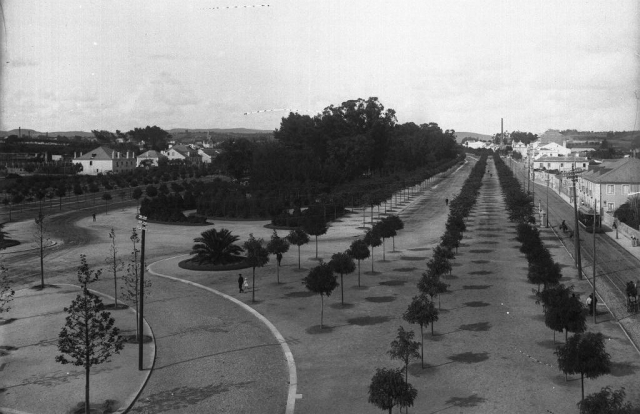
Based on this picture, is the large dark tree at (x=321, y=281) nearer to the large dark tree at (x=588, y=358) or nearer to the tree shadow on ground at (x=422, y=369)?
the tree shadow on ground at (x=422, y=369)

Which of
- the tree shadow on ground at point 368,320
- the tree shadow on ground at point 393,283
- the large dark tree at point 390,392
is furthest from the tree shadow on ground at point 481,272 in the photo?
the large dark tree at point 390,392

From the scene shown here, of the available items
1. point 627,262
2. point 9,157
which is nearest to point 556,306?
point 627,262

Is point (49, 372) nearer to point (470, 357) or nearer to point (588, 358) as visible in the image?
point (470, 357)

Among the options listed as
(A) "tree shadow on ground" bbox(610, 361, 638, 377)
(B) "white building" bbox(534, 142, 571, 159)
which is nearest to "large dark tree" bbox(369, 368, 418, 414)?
(A) "tree shadow on ground" bbox(610, 361, 638, 377)

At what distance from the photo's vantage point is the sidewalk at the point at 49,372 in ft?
57.7

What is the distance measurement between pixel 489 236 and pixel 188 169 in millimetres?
110038

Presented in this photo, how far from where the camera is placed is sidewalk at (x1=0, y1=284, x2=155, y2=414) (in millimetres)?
17578

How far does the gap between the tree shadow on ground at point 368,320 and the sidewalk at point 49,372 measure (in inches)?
342

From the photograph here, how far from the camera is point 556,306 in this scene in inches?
832

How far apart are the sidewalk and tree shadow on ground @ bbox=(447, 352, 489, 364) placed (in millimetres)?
10884

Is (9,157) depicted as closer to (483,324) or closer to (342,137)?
(342,137)

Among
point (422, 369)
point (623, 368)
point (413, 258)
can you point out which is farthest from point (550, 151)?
point (422, 369)

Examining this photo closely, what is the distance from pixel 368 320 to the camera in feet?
85.5

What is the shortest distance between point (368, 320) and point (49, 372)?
1300cm
